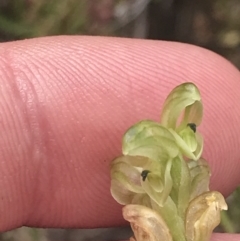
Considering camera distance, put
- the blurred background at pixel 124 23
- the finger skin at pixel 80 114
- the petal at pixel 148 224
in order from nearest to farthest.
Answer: the petal at pixel 148 224 < the finger skin at pixel 80 114 < the blurred background at pixel 124 23

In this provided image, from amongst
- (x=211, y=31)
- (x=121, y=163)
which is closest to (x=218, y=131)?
(x=121, y=163)

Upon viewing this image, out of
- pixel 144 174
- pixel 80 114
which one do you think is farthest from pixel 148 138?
pixel 80 114

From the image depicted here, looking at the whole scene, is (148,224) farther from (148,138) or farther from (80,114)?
(80,114)

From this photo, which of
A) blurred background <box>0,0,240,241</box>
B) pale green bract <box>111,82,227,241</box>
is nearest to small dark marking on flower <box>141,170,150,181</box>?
pale green bract <box>111,82,227,241</box>

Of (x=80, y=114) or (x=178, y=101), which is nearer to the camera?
(x=178, y=101)

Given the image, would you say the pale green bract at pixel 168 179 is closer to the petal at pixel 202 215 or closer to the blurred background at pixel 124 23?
the petal at pixel 202 215

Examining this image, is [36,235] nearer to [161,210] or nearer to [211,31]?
[161,210]

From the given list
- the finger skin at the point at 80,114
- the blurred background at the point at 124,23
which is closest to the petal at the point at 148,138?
the finger skin at the point at 80,114

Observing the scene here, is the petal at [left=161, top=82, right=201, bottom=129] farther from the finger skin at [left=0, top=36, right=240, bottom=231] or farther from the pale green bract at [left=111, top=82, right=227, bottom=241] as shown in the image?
Answer: the finger skin at [left=0, top=36, right=240, bottom=231]
